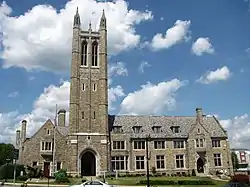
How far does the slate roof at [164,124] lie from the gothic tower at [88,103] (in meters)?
5.27

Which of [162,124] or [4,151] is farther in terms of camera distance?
[4,151]

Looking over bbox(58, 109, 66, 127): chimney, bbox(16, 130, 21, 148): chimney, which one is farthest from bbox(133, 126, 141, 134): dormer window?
bbox(16, 130, 21, 148): chimney

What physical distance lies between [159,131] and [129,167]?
9525mm

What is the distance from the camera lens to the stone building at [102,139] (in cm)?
5641

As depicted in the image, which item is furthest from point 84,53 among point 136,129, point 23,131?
point 23,131

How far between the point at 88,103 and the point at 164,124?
55.3 feet

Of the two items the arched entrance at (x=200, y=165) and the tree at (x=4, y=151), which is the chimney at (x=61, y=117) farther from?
the tree at (x=4, y=151)

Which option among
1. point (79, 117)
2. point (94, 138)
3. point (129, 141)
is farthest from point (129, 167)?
point (79, 117)

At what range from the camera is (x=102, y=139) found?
186 ft

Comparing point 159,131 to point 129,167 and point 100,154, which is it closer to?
point 129,167

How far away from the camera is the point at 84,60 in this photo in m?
61.4

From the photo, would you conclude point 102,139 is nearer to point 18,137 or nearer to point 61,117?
point 61,117

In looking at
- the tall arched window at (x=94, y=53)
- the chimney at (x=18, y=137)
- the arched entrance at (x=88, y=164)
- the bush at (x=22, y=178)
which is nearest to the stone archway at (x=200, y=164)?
the arched entrance at (x=88, y=164)

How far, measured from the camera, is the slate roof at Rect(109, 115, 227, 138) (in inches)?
2434
